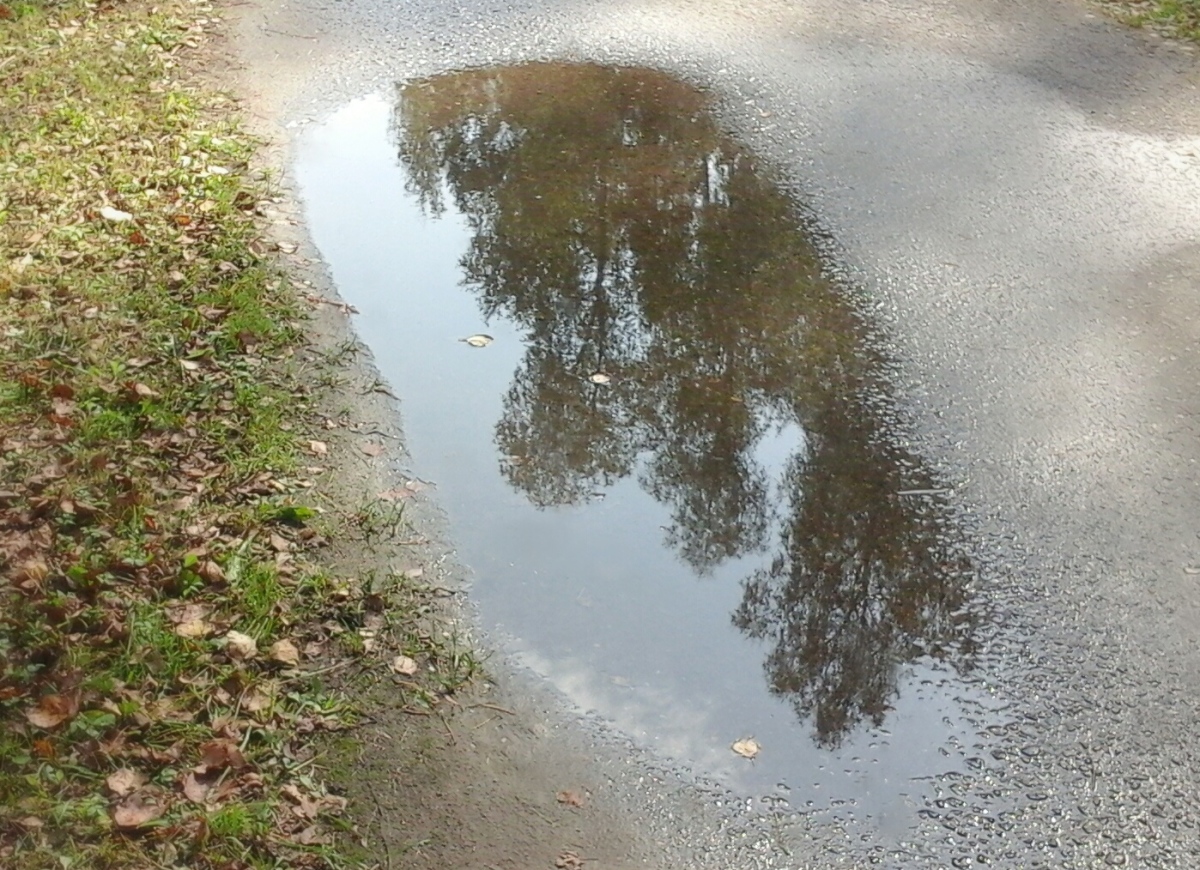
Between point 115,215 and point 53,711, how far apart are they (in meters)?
3.34

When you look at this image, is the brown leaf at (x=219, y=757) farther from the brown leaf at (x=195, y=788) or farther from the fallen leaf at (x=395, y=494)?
the fallen leaf at (x=395, y=494)

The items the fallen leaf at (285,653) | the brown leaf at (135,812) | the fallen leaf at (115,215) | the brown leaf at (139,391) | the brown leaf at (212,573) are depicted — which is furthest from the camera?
the fallen leaf at (115,215)

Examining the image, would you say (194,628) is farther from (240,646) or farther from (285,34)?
(285,34)

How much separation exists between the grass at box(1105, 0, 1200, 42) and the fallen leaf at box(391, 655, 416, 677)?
7.10 metres

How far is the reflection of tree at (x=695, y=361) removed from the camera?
4.30 meters

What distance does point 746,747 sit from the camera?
12.4 feet

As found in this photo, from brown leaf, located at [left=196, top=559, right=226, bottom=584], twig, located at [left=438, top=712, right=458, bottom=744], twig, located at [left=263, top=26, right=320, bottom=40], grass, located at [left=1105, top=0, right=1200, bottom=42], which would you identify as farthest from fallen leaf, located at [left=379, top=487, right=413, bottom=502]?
grass, located at [left=1105, top=0, right=1200, bottom=42]

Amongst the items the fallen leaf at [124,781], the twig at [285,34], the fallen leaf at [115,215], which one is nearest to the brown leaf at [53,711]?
the fallen leaf at [124,781]

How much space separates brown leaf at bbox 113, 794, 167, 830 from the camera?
337cm

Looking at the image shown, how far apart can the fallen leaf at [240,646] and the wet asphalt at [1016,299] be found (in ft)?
5.53

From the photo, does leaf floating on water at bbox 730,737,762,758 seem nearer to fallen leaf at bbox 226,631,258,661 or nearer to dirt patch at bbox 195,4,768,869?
dirt patch at bbox 195,4,768,869

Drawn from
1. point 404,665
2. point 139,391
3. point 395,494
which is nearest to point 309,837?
point 404,665

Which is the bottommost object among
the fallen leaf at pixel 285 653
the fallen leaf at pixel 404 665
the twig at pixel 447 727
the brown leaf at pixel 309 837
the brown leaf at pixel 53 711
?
the twig at pixel 447 727

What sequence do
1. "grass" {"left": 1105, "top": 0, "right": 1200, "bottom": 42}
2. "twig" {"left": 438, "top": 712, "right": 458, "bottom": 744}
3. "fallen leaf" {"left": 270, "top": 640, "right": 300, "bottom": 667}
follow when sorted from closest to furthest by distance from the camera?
"twig" {"left": 438, "top": 712, "right": 458, "bottom": 744}, "fallen leaf" {"left": 270, "top": 640, "right": 300, "bottom": 667}, "grass" {"left": 1105, "top": 0, "right": 1200, "bottom": 42}
